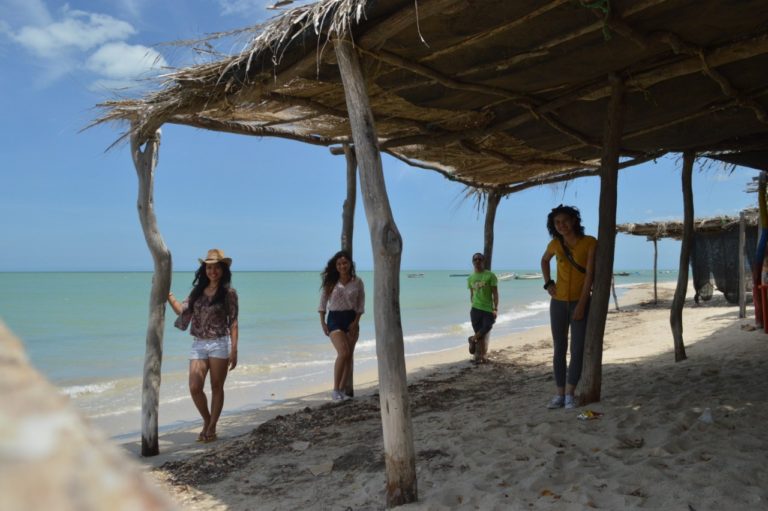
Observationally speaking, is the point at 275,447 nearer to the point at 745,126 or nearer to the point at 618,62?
the point at 618,62

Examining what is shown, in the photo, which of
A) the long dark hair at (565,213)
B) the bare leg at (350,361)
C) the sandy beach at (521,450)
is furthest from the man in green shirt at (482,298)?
the long dark hair at (565,213)

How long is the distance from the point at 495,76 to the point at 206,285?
2.94m

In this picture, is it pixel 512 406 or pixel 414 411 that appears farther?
pixel 414 411

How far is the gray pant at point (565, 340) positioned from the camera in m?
4.35

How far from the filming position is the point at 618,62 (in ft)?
12.8

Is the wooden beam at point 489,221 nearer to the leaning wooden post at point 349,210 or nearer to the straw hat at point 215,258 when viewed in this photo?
the leaning wooden post at point 349,210

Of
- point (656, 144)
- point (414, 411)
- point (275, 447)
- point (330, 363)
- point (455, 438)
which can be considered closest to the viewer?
point (455, 438)

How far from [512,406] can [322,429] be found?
1.59m

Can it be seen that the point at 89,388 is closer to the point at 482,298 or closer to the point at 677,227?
the point at 482,298

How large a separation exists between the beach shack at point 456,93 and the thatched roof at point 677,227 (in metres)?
8.67

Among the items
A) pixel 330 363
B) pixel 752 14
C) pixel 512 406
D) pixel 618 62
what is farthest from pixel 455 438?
pixel 330 363

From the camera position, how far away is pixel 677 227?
1517 centimetres

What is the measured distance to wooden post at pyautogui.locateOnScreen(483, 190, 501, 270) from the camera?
8562mm

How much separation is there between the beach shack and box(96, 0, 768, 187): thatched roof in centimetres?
1
